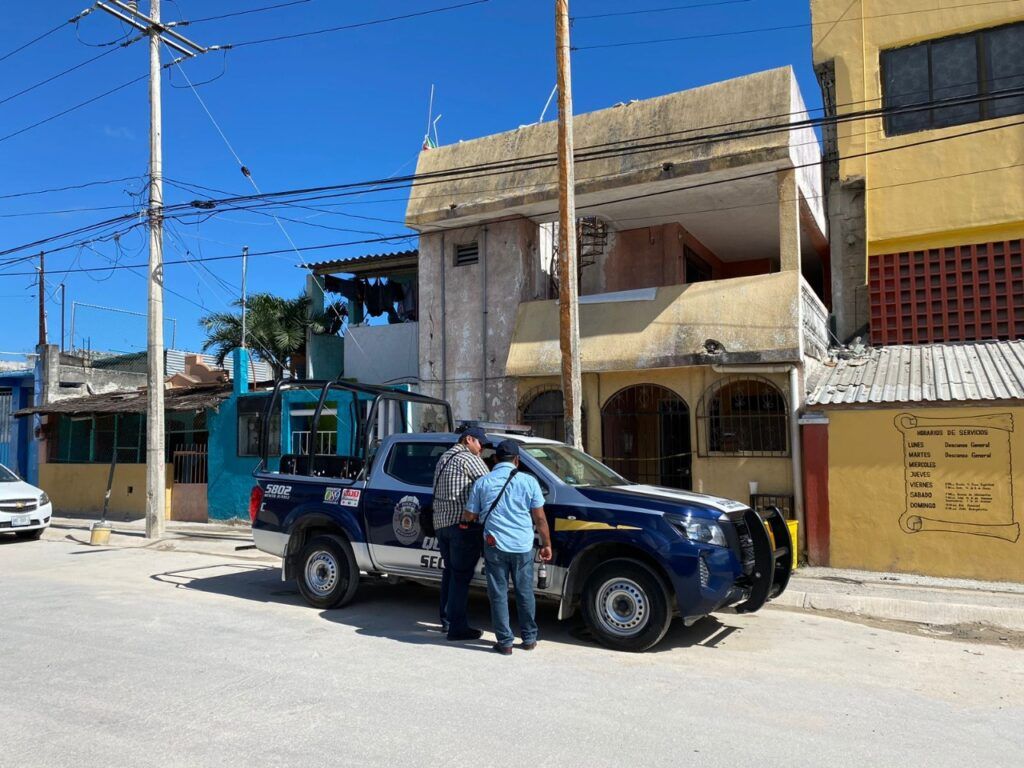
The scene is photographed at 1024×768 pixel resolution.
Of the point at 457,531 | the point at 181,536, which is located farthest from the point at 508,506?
the point at 181,536

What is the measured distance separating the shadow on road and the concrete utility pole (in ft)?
8.94

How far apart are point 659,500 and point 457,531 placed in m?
1.74

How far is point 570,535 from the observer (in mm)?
6699

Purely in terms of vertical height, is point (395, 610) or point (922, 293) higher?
point (922, 293)

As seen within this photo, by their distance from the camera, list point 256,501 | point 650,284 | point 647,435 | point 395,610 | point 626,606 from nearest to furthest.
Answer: point 626,606 < point 395,610 < point 256,501 < point 647,435 < point 650,284

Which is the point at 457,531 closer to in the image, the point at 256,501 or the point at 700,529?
the point at 700,529

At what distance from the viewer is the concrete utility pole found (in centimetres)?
1020

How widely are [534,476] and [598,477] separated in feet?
2.87

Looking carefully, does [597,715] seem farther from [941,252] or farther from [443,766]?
[941,252]

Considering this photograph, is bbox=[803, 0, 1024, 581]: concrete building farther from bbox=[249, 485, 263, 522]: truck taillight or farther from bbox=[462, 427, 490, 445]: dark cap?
bbox=[249, 485, 263, 522]: truck taillight

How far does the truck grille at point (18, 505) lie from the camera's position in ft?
46.9

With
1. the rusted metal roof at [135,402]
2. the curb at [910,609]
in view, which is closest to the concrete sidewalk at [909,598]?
the curb at [910,609]

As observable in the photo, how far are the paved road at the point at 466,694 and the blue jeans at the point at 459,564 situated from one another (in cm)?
28

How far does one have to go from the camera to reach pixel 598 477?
766 centimetres
